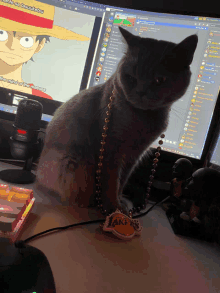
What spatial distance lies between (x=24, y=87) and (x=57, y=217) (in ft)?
1.60

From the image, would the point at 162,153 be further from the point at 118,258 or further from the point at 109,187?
the point at 118,258

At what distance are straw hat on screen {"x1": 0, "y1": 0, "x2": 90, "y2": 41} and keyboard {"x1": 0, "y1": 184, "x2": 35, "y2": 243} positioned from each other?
21.5 inches

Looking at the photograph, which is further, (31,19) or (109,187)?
(31,19)

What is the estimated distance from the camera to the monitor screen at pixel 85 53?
0.62 metres

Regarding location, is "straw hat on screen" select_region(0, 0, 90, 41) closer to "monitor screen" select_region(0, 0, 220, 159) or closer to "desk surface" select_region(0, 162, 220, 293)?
"monitor screen" select_region(0, 0, 220, 159)

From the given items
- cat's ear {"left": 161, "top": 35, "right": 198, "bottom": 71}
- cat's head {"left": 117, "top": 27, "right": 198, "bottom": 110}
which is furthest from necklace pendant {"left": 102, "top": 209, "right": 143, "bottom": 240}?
cat's ear {"left": 161, "top": 35, "right": 198, "bottom": 71}

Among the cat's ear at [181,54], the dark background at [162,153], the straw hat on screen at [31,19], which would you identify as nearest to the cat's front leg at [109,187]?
the dark background at [162,153]

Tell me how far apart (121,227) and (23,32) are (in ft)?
2.32

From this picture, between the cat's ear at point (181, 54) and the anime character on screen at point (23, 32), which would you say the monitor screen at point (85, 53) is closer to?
the anime character on screen at point (23, 32)

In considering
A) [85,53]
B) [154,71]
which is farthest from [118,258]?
[85,53]

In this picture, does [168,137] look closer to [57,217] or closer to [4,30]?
[57,217]

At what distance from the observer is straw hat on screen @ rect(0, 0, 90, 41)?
2.18 feet

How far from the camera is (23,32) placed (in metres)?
0.68

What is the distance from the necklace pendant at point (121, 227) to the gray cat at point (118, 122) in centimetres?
8
